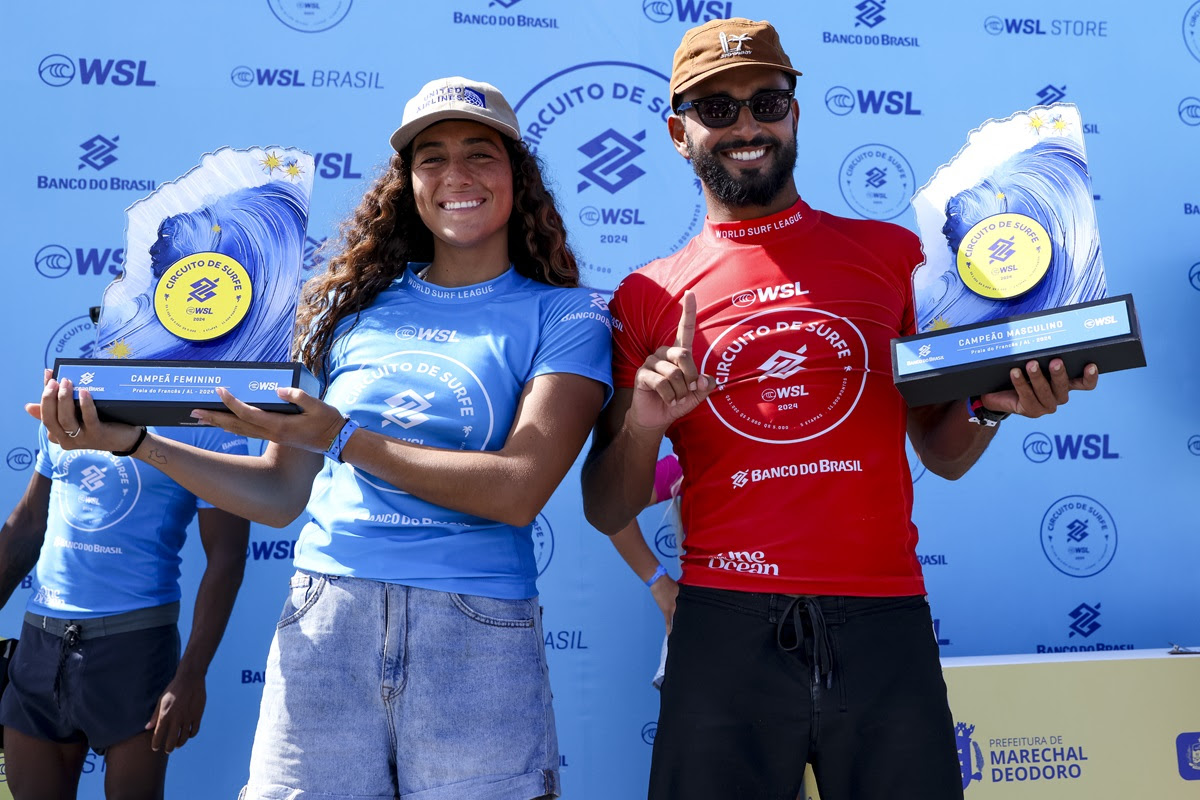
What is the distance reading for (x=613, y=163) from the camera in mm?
3557

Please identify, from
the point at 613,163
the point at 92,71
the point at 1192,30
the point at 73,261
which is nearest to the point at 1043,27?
the point at 1192,30

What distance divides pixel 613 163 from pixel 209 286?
2.08 meters

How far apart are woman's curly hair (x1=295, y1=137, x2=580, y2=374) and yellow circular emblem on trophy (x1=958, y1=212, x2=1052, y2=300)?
2.35 ft

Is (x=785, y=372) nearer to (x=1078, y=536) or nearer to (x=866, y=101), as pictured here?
(x=866, y=101)

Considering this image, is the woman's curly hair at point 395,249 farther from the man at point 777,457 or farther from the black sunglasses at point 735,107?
the black sunglasses at point 735,107

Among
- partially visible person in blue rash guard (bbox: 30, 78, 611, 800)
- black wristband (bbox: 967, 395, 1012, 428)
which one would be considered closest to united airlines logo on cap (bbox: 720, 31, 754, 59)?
partially visible person in blue rash guard (bbox: 30, 78, 611, 800)

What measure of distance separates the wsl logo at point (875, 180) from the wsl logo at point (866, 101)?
136 millimetres

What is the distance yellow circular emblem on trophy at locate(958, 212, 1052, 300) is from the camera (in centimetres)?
171

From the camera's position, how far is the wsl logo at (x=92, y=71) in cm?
339

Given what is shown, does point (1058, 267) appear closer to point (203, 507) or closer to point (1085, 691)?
point (1085, 691)

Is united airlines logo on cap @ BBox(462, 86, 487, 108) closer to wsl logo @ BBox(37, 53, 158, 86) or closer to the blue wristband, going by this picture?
the blue wristband

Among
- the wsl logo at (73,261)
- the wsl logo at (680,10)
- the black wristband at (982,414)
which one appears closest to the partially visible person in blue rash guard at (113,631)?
the wsl logo at (73,261)

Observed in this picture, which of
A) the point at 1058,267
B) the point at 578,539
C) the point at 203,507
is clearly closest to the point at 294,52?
the point at 203,507

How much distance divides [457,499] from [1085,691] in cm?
250
